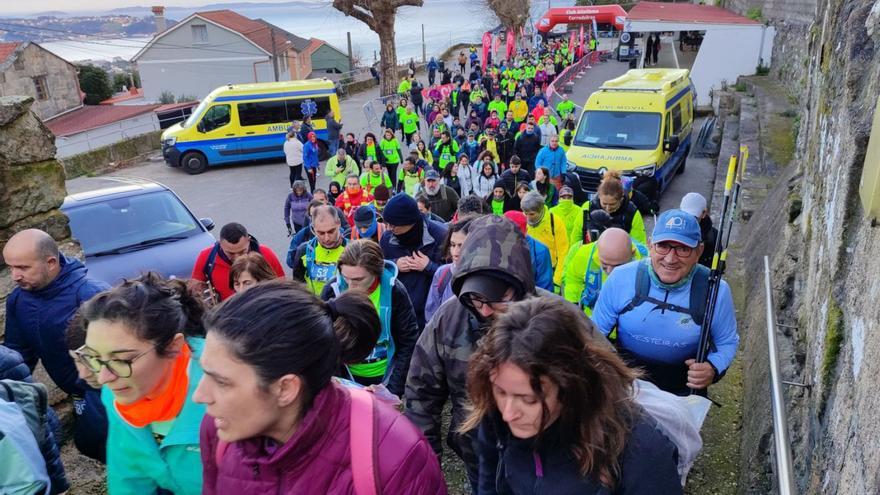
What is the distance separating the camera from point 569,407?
177 centimetres

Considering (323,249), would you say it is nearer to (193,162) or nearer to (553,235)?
(553,235)

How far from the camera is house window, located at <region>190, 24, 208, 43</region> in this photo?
160ft

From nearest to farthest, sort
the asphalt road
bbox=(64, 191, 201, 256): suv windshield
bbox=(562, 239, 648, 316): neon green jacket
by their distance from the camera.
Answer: bbox=(562, 239, 648, 316): neon green jacket
bbox=(64, 191, 201, 256): suv windshield
the asphalt road

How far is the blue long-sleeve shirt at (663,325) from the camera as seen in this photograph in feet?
10.00

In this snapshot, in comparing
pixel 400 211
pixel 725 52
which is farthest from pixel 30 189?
pixel 725 52

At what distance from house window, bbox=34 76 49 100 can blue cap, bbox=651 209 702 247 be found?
1798 inches

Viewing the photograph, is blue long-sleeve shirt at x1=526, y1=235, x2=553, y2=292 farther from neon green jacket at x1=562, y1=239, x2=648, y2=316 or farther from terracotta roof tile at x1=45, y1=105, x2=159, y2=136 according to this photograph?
terracotta roof tile at x1=45, y1=105, x2=159, y2=136

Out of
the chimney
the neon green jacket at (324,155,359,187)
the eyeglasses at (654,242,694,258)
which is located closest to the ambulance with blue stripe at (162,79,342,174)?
the neon green jacket at (324,155,359,187)

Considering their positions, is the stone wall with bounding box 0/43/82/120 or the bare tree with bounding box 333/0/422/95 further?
the stone wall with bounding box 0/43/82/120

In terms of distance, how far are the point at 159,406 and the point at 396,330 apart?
5.29 ft

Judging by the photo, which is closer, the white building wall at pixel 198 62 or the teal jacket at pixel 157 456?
the teal jacket at pixel 157 456

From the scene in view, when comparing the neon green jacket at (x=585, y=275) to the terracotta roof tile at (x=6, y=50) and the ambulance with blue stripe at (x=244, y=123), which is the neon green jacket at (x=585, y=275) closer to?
the ambulance with blue stripe at (x=244, y=123)

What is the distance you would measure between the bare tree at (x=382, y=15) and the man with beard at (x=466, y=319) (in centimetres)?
2378

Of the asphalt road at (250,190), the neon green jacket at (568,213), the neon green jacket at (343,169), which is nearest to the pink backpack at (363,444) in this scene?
the neon green jacket at (568,213)
